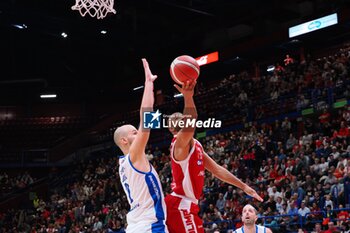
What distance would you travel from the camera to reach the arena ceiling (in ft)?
78.4

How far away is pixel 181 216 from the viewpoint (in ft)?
16.6

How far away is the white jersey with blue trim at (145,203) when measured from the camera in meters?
4.84

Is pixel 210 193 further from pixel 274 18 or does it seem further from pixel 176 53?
pixel 176 53

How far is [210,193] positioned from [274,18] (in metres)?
11.3

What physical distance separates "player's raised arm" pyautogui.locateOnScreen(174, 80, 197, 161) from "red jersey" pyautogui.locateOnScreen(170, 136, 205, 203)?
2.6 inches

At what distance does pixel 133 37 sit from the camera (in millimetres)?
26094

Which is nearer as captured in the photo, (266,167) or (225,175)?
(225,175)

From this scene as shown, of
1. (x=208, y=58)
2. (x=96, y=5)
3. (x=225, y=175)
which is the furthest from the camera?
(x=208, y=58)

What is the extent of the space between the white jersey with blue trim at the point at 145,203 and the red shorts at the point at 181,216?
175 mm

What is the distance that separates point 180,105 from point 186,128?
70.6 ft

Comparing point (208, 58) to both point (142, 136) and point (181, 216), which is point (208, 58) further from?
point (142, 136)

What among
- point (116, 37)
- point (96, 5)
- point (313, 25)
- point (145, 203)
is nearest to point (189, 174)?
point (145, 203)

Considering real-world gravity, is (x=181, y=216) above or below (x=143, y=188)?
below

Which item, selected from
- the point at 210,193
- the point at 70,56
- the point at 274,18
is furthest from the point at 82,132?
the point at 210,193
